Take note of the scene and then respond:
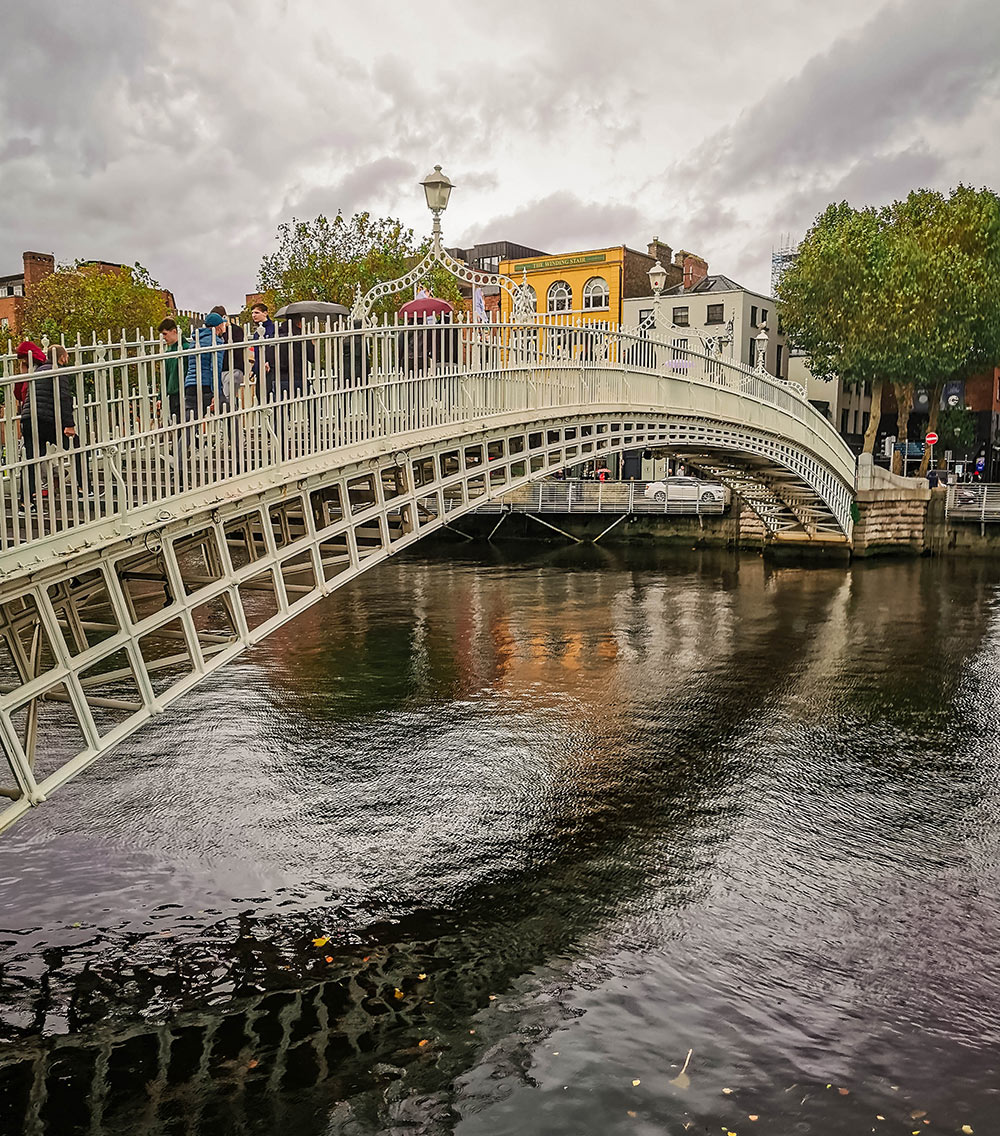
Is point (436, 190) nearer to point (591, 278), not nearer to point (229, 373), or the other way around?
point (229, 373)

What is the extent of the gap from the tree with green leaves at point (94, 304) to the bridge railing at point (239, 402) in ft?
87.3

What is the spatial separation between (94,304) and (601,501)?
2081 cm

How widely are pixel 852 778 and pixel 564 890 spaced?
4.94 m

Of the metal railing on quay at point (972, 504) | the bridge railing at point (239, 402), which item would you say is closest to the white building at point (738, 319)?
the metal railing on quay at point (972, 504)

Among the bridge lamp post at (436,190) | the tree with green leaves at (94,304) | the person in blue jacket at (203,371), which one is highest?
the tree with green leaves at (94,304)

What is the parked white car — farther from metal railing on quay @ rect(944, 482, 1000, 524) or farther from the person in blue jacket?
the person in blue jacket

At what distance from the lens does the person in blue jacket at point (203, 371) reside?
8.10 m

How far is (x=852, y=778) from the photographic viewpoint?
12188 millimetres

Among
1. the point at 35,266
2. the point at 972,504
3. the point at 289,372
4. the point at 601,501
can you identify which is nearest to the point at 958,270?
the point at 972,504

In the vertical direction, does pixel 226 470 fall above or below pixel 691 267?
below

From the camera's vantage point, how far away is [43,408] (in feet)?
22.7

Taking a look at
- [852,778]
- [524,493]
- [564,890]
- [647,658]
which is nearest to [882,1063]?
[564,890]

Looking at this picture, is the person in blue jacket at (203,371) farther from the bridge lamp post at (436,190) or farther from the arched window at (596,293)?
the arched window at (596,293)

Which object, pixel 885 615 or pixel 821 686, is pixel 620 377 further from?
pixel 885 615
